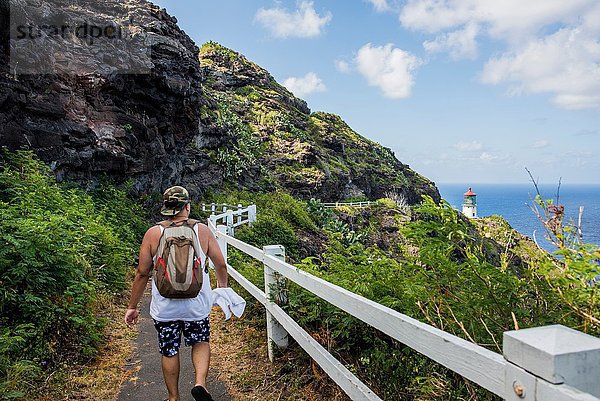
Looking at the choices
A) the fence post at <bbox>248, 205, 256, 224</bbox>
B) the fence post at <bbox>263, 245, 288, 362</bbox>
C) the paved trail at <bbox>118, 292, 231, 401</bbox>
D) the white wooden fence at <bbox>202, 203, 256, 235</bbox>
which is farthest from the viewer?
the fence post at <bbox>248, 205, 256, 224</bbox>

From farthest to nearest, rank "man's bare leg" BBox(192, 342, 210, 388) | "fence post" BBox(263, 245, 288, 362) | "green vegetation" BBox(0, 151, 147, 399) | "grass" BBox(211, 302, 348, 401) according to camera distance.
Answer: "fence post" BBox(263, 245, 288, 362) < "green vegetation" BBox(0, 151, 147, 399) < "grass" BBox(211, 302, 348, 401) < "man's bare leg" BBox(192, 342, 210, 388)

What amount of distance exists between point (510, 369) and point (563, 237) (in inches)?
65.0

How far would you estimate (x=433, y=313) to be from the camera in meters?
3.22

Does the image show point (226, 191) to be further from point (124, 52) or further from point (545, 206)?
point (545, 206)

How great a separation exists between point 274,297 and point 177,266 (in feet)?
5.06

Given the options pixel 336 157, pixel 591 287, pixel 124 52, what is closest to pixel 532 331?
pixel 591 287

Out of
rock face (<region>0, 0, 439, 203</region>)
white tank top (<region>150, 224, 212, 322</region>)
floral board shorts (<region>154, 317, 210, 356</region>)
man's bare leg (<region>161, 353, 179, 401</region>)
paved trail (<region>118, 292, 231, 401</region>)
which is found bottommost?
paved trail (<region>118, 292, 231, 401</region>)

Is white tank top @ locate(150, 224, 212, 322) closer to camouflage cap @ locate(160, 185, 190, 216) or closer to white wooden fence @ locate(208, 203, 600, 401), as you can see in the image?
camouflage cap @ locate(160, 185, 190, 216)

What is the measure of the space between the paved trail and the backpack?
5.01 feet

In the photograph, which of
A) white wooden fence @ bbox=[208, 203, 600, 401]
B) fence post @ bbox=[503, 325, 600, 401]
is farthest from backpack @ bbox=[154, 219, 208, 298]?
fence post @ bbox=[503, 325, 600, 401]

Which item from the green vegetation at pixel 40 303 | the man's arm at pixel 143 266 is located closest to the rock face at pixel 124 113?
the green vegetation at pixel 40 303

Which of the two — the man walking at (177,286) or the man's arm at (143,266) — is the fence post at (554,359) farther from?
the man's arm at (143,266)

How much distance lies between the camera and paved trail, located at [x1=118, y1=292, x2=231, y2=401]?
4758 mm

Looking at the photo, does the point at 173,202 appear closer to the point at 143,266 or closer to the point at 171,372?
the point at 143,266
